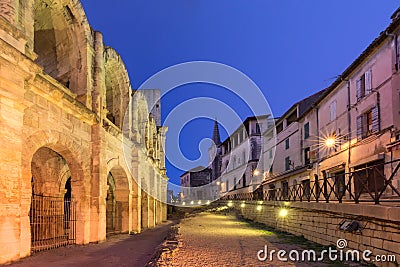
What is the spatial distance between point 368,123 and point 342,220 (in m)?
7.60

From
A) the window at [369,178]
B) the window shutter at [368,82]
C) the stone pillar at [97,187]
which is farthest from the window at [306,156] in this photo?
the stone pillar at [97,187]

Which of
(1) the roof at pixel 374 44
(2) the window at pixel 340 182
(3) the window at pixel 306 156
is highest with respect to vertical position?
(1) the roof at pixel 374 44

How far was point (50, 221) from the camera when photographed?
1456 centimetres

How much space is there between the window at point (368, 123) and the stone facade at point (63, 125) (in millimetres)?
12028

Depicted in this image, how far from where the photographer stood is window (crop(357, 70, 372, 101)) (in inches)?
615

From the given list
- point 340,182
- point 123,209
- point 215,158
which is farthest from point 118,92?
point 215,158

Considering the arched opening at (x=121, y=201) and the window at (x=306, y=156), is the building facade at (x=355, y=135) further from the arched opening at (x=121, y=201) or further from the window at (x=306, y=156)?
the arched opening at (x=121, y=201)

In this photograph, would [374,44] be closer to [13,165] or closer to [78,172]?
[78,172]

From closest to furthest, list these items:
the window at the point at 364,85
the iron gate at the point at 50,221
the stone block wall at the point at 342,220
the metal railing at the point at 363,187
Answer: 1. the stone block wall at the point at 342,220
2. the metal railing at the point at 363,187
3. the iron gate at the point at 50,221
4. the window at the point at 364,85

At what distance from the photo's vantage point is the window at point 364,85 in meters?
15.6

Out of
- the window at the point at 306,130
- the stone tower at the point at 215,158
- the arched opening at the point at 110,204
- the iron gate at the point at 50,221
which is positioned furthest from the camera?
the stone tower at the point at 215,158

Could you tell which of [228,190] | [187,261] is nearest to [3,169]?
[187,261]

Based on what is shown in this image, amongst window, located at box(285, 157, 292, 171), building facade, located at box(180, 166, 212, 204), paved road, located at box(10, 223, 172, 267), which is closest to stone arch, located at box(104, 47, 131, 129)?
paved road, located at box(10, 223, 172, 267)

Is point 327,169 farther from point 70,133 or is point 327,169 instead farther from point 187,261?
point 70,133
